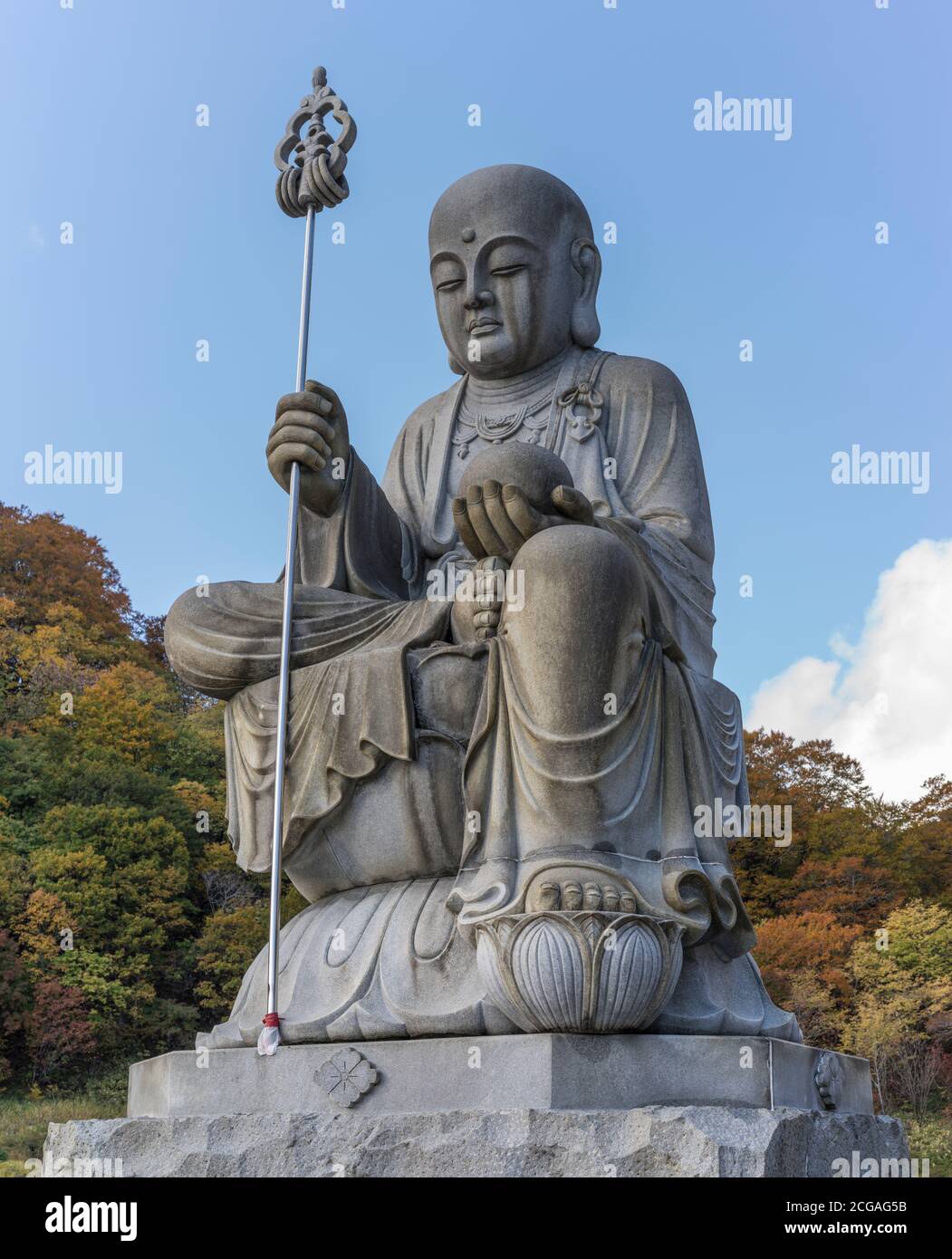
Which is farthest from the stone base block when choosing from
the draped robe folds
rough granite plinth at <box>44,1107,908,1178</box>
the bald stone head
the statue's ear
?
Result: the statue's ear

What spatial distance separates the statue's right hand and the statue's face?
771 mm

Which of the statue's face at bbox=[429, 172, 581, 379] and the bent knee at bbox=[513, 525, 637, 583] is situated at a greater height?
the statue's face at bbox=[429, 172, 581, 379]

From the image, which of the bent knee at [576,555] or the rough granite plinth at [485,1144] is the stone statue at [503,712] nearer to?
the bent knee at [576,555]

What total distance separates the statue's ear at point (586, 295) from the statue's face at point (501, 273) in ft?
0.28

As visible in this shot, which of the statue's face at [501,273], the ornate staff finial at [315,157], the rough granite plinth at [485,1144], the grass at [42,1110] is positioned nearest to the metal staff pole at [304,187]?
the ornate staff finial at [315,157]

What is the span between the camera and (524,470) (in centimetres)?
424

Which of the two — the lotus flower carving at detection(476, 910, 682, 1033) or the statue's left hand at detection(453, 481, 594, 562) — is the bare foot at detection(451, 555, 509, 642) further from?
the lotus flower carving at detection(476, 910, 682, 1033)

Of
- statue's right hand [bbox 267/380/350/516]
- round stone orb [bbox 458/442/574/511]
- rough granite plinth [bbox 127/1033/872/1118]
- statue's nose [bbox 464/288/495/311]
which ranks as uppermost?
statue's nose [bbox 464/288/495/311]

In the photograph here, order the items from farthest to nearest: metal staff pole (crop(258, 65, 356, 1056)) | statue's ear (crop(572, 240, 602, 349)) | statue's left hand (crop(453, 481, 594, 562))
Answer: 1. statue's ear (crop(572, 240, 602, 349))
2. metal staff pole (crop(258, 65, 356, 1056))
3. statue's left hand (crop(453, 481, 594, 562))

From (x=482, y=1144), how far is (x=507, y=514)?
68.7 inches

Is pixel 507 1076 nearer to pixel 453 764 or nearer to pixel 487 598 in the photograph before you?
pixel 453 764

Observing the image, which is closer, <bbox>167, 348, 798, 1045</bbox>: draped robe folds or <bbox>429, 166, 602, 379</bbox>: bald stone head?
<bbox>167, 348, 798, 1045</bbox>: draped robe folds

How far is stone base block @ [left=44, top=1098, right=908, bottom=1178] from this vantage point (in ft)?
11.3

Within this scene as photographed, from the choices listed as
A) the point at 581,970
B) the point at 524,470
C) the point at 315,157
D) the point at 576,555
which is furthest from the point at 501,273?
the point at 581,970
